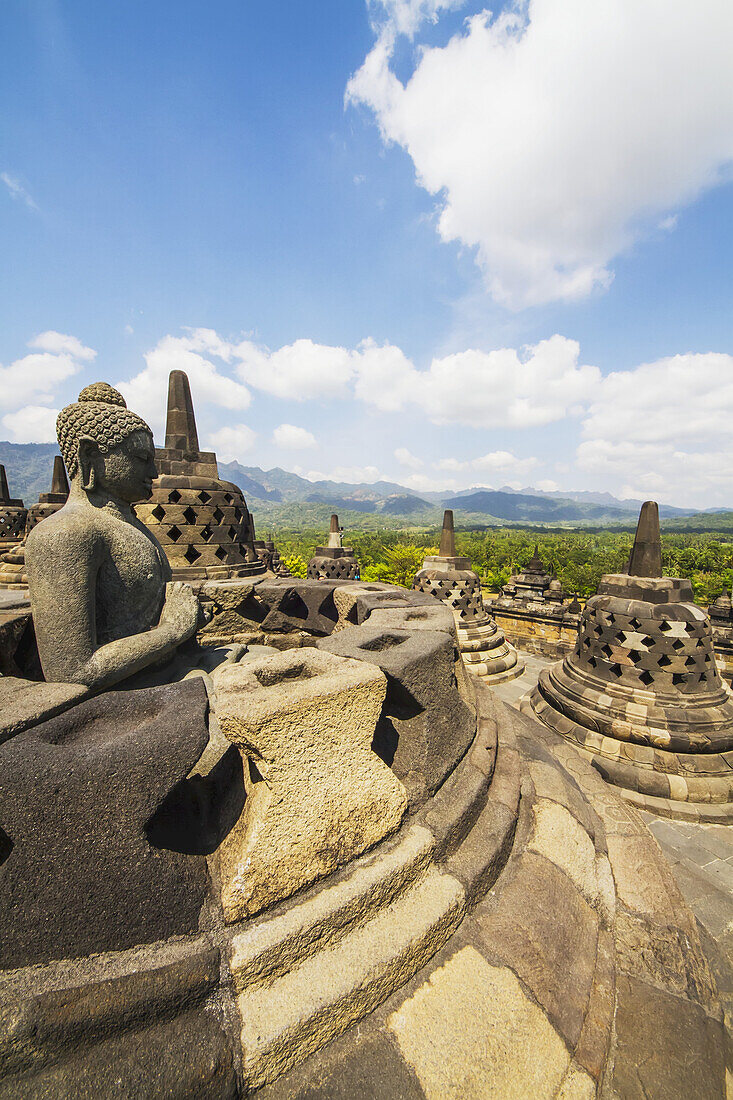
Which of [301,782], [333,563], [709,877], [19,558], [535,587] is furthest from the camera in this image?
[535,587]

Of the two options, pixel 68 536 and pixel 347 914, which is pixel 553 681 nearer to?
pixel 347 914

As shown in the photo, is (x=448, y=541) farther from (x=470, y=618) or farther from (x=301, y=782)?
(x=301, y=782)

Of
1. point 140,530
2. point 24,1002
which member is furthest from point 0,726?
point 140,530

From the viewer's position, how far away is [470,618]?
33.1 feet

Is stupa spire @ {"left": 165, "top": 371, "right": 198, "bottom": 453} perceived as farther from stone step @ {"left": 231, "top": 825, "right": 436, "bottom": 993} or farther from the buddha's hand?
stone step @ {"left": 231, "top": 825, "right": 436, "bottom": 993}

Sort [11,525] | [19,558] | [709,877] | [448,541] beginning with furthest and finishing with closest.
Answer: [11,525] → [448,541] → [19,558] → [709,877]

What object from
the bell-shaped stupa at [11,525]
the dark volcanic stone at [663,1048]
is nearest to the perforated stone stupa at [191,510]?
the dark volcanic stone at [663,1048]

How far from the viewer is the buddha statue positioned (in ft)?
6.24

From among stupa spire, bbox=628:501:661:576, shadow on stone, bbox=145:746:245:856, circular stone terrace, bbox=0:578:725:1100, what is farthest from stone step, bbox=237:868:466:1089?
stupa spire, bbox=628:501:661:576

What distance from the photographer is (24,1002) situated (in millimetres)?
1164

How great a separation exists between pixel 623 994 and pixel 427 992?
1.08 m

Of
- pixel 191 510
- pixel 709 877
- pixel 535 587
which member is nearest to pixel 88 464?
pixel 191 510

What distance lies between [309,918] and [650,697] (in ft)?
20.8

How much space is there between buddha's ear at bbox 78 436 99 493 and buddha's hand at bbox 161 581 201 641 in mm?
709
